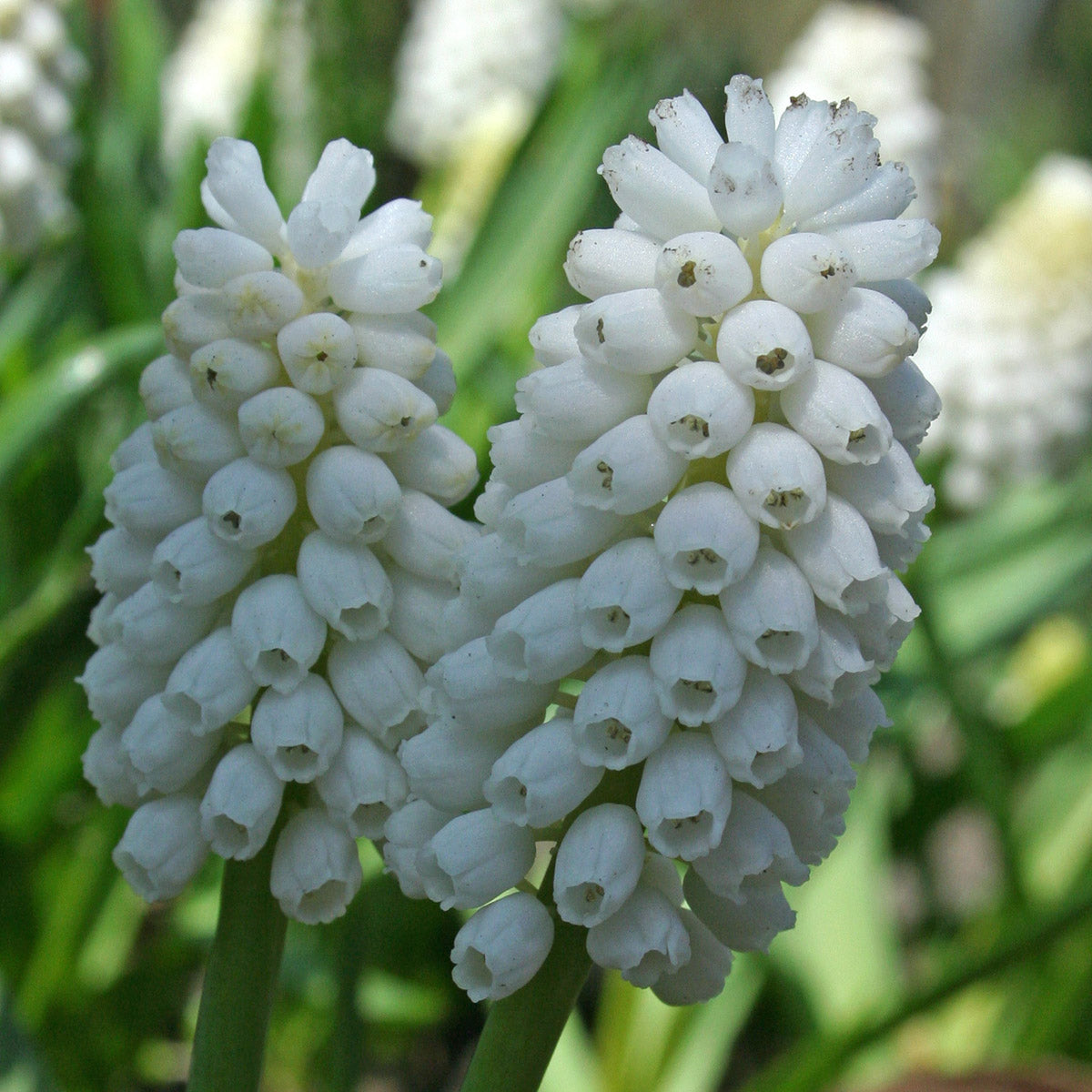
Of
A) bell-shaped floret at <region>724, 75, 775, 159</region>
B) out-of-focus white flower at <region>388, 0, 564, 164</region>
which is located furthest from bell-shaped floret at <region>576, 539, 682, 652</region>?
out-of-focus white flower at <region>388, 0, 564, 164</region>

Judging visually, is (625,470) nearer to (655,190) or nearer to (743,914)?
(655,190)

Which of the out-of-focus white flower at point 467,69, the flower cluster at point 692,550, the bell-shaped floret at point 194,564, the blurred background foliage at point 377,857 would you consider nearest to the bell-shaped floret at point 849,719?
the flower cluster at point 692,550

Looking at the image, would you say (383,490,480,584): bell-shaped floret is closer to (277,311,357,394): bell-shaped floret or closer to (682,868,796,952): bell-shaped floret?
(277,311,357,394): bell-shaped floret

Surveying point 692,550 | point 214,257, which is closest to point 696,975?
point 692,550

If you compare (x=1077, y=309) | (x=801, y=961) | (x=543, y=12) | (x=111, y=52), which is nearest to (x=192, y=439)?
(x=801, y=961)

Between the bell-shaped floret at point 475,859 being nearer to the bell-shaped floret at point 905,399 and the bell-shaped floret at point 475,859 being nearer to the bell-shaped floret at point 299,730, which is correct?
the bell-shaped floret at point 299,730
